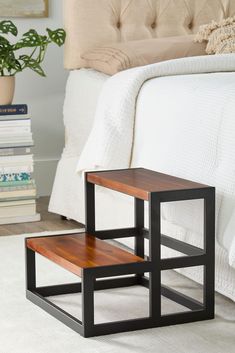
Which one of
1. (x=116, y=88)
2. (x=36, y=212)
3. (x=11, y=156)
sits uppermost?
(x=116, y=88)

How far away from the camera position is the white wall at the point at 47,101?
4230mm

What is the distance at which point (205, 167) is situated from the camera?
2.58m

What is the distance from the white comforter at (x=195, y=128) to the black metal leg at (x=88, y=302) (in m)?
0.38

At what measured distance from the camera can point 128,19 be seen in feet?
13.0

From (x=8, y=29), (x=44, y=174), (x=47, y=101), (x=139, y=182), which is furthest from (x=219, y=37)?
(x=139, y=182)

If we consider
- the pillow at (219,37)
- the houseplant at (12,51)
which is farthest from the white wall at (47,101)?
the pillow at (219,37)

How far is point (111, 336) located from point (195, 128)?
2.33ft

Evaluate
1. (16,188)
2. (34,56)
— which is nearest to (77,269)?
(16,188)

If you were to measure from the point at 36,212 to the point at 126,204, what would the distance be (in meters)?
0.93

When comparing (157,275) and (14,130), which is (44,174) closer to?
(14,130)

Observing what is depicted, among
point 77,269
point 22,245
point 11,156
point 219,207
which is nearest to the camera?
point 77,269

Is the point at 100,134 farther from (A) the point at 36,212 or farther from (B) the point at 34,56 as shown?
(B) the point at 34,56

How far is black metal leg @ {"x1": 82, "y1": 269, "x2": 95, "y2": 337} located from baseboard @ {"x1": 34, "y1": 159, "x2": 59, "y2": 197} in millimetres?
2060

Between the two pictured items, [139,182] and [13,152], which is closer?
[139,182]
